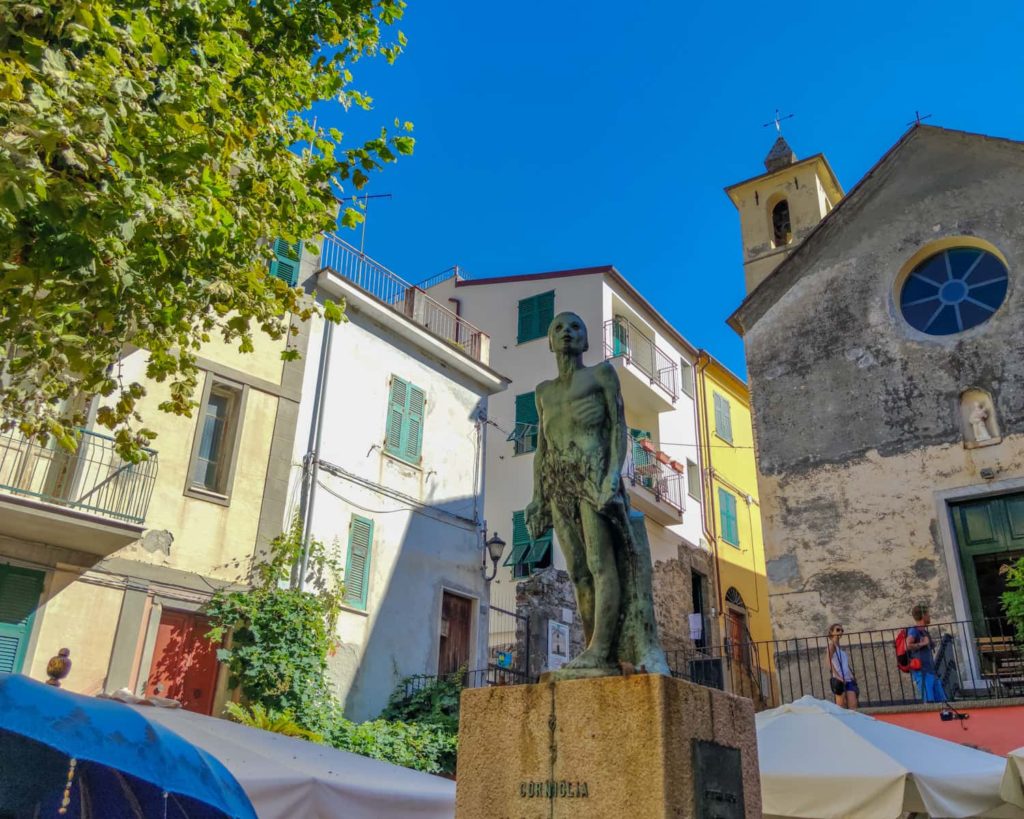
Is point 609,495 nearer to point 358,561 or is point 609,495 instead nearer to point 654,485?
point 358,561

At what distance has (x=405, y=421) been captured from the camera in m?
16.8

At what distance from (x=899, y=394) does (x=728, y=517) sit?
41.0 feet

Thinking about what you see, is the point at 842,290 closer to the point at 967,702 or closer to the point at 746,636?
the point at 967,702

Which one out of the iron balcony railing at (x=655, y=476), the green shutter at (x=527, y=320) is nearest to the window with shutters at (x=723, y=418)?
the iron balcony railing at (x=655, y=476)

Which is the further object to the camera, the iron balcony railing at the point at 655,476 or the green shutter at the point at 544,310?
the green shutter at the point at 544,310

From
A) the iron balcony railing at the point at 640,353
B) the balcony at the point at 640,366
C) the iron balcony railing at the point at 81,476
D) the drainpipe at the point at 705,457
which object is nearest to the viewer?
the iron balcony railing at the point at 81,476

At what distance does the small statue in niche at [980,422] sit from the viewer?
13.9 meters

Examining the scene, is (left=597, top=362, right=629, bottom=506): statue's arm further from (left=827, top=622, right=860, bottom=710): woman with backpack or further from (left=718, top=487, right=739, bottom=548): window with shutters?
(left=718, top=487, right=739, bottom=548): window with shutters

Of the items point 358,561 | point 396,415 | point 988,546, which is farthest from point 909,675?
point 396,415

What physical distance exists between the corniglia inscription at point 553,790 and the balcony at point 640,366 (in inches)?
715

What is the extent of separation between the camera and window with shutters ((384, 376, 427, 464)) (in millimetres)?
16469

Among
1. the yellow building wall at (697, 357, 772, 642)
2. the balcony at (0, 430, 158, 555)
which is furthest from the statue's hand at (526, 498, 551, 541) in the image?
the yellow building wall at (697, 357, 772, 642)

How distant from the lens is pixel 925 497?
46.2ft

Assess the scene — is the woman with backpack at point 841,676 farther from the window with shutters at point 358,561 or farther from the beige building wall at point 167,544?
the beige building wall at point 167,544
